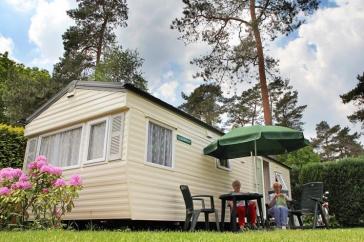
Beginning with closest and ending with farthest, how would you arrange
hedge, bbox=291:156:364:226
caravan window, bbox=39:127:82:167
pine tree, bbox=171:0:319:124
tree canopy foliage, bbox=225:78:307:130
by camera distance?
caravan window, bbox=39:127:82:167, hedge, bbox=291:156:364:226, pine tree, bbox=171:0:319:124, tree canopy foliage, bbox=225:78:307:130

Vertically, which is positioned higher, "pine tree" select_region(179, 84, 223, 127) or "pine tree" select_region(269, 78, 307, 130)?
"pine tree" select_region(269, 78, 307, 130)

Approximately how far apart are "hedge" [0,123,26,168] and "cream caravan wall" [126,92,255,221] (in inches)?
186

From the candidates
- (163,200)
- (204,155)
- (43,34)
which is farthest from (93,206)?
(43,34)

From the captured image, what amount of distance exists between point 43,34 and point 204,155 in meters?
16.3

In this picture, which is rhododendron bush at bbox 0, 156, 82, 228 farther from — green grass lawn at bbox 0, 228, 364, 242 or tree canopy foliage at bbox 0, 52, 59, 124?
tree canopy foliage at bbox 0, 52, 59, 124

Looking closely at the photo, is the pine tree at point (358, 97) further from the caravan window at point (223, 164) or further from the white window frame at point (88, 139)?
the white window frame at point (88, 139)

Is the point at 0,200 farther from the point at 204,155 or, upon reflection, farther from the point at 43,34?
the point at 43,34

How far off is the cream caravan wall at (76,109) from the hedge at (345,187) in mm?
9196

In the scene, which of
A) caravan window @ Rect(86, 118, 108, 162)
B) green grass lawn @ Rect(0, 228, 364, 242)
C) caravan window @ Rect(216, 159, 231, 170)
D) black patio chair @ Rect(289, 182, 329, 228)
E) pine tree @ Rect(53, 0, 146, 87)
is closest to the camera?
green grass lawn @ Rect(0, 228, 364, 242)

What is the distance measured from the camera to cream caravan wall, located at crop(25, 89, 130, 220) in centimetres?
647

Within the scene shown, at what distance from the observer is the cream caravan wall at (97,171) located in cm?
647

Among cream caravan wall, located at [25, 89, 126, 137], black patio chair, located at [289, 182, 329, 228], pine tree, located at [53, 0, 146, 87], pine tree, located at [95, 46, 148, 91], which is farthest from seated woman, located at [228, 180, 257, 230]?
pine tree, located at [53, 0, 146, 87]

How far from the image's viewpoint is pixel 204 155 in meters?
8.99

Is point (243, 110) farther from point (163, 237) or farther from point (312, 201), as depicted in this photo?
point (163, 237)
